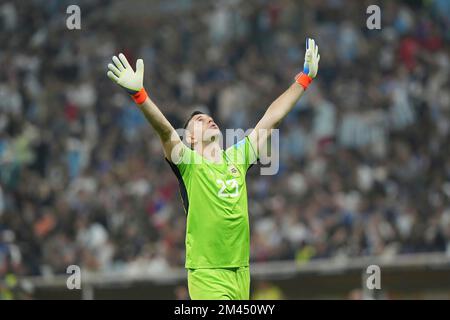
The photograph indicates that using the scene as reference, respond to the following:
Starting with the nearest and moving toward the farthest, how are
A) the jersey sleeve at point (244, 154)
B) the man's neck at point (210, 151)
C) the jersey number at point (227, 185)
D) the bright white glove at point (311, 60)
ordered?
the jersey number at point (227, 185)
the man's neck at point (210, 151)
the jersey sleeve at point (244, 154)
the bright white glove at point (311, 60)

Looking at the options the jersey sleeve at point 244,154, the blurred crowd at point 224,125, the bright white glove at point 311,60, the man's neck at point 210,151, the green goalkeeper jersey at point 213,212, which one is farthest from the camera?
the blurred crowd at point 224,125

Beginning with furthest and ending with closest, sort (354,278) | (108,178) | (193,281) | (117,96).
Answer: (117,96) → (108,178) → (354,278) → (193,281)

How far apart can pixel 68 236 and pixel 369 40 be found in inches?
275

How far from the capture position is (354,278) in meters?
16.9

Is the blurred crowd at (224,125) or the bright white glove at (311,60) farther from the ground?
the blurred crowd at (224,125)

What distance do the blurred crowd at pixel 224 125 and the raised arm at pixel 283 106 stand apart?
23.8 feet

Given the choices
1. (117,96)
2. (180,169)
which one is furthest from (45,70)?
(180,169)

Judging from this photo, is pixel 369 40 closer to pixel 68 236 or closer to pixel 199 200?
Result: pixel 68 236

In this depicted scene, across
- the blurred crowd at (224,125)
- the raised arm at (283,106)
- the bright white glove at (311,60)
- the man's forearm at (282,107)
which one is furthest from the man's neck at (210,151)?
the blurred crowd at (224,125)

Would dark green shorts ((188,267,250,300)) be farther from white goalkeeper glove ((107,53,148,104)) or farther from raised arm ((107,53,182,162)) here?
white goalkeeper glove ((107,53,148,104))

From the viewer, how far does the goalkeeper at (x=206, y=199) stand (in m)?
9.35

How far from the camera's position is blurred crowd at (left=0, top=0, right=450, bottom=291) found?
60.4 ft

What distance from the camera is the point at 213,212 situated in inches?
375

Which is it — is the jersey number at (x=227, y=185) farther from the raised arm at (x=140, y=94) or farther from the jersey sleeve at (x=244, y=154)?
the raised arm at (x=140, y=94)
